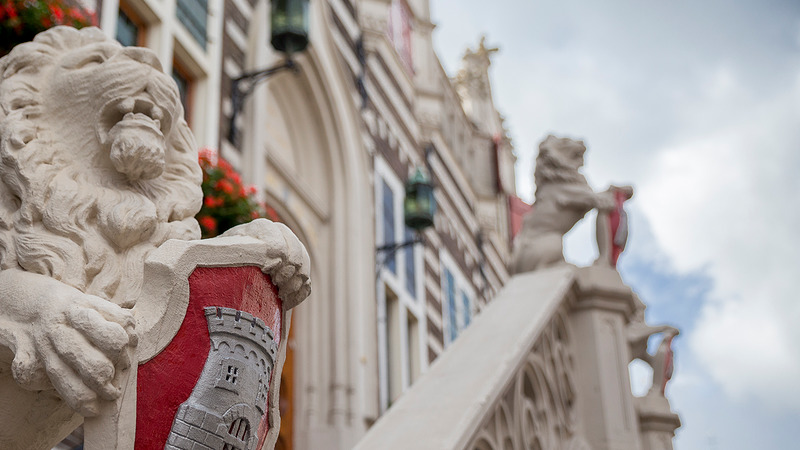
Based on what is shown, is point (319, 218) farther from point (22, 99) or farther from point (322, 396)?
point (22, 99)

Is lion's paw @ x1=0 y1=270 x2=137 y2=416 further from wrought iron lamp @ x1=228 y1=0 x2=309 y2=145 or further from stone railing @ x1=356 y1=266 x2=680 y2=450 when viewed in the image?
wrought iron lamp @ x1=228 y1=0 x2=309 y2=145

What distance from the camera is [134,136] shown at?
221 centimetres

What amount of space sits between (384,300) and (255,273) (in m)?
9.93

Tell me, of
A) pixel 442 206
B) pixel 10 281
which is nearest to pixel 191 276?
pixel 10 281

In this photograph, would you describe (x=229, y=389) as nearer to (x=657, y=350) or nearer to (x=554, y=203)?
(x=554, y=203)

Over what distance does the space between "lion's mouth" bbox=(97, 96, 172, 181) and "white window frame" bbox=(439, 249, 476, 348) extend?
12.7 meters

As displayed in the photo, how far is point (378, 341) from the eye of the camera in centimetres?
1147

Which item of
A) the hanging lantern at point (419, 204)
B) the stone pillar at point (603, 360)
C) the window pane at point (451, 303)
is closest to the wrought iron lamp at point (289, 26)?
the hanging lantern at point (419, 204)

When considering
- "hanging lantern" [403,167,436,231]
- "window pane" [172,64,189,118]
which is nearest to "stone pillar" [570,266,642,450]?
"window pane" [172,64,189,118]

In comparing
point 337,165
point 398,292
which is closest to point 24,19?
point 337,165

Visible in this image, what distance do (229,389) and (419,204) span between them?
8835mm

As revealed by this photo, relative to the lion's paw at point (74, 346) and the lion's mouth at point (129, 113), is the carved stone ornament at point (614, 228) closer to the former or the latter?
the lion's mouth at point (129, 113)

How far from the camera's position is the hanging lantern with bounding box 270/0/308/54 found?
8375mm

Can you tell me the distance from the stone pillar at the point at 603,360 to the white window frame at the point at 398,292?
254 inches
